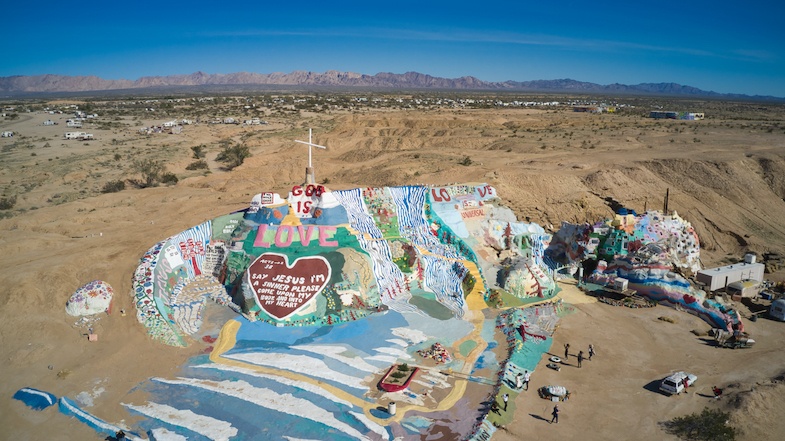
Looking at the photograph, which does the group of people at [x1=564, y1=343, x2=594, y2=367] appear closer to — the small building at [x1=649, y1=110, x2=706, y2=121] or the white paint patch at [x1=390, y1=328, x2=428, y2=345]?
the white paint patch at [x1=390, y1=328, x2=428, y2=345]

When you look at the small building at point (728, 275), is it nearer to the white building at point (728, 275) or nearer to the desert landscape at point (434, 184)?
the white building at point (728, 275)

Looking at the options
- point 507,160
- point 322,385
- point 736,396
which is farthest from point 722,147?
point 322,385

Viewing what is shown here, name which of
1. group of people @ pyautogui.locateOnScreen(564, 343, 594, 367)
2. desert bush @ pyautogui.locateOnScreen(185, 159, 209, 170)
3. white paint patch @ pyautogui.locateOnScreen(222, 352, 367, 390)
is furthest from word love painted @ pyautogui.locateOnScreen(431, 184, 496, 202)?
desert bush @ pyautogui.locateOnScreen(185, 159, 209, 170)

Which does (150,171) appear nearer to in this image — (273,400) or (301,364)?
(301,364)

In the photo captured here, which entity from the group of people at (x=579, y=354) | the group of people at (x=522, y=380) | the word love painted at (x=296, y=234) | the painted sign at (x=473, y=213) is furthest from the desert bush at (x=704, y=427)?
the painted sign at (x=473, y=213)

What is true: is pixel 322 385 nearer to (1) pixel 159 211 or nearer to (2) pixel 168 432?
(2) pixel 168 432

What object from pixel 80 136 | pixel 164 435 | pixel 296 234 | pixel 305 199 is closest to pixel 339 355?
pixel 296 234
